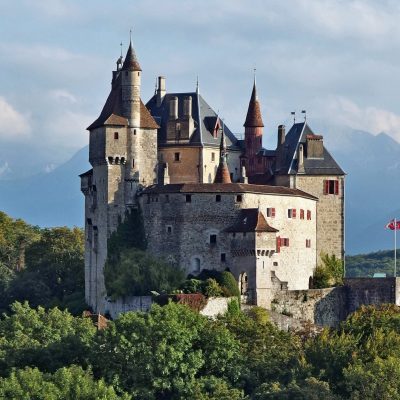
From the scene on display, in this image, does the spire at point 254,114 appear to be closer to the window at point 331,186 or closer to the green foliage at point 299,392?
the window at point 331,186

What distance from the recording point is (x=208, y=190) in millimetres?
98625

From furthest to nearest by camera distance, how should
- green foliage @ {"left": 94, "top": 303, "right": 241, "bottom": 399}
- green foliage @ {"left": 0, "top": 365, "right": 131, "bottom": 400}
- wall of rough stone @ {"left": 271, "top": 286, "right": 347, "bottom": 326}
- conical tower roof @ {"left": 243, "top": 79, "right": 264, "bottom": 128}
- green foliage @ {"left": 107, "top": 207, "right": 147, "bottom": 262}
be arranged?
conical tower roof @ {"left": 243, "top": 79, "right": 264, "bottom": 128}
green foliage @ {"left": 107, "top": 207, "right": 147, "bottom": 262}
wall of rough stone @ {"left": 271, "top": 286, "right": 347, "bottom": 326}
green foliage @ {"left": 94, "top": 303, "right": 241, "bottom": 399}
green foliage @ {"left": 0, "top": 365, "right": 131, "bottom": 400}

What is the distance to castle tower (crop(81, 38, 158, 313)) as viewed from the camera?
100m

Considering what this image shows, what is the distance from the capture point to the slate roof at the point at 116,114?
100 metres

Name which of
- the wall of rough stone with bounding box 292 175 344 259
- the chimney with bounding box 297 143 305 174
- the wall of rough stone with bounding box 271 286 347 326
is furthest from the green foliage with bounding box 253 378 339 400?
the chimney with bounding box 297 143 305 174

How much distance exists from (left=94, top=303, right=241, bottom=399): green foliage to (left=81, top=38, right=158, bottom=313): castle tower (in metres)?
19.9

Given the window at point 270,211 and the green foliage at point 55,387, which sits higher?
the window at point 270,211

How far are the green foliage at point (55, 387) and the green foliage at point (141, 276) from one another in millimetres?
23668

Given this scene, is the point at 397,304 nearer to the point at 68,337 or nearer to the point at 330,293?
the point at 330,293

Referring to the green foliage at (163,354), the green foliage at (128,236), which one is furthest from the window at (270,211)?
the green foliage at (163,354)

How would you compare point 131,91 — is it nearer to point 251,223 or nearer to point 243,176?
point 243,176

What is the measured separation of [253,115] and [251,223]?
1193 centimetres

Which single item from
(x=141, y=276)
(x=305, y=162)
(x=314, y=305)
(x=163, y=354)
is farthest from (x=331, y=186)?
(x=163, y=354)

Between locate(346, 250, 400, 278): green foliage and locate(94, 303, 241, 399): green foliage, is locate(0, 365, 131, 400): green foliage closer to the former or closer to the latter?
locate(94, 303, 241, 399): green foliage
